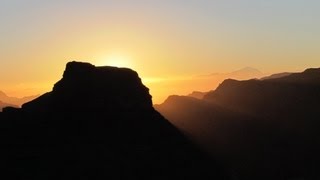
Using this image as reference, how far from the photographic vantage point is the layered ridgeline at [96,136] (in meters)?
77.0

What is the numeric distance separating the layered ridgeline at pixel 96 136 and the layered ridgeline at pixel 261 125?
12.7 meters

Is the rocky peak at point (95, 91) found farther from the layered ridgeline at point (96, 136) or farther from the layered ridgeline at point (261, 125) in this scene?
the layered ridgeline at point (261, 125)

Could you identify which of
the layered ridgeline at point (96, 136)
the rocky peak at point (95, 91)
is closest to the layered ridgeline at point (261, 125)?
the layered ridgeline at point (96, 136)

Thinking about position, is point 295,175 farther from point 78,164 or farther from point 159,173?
point 78,164

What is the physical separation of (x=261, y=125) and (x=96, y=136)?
1834 inches

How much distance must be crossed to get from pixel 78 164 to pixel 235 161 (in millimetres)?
34979

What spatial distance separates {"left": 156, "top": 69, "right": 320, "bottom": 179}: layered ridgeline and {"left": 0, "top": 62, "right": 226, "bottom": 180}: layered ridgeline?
12.7 m

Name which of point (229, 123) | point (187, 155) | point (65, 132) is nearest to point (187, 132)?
point (229, 123)

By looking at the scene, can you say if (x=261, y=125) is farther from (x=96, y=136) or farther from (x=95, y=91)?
(x=96, y=136)

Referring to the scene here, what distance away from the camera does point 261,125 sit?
114 m

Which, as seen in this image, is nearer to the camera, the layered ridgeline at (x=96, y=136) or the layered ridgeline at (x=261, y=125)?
the layered ridgeline at (x=96, y=136)

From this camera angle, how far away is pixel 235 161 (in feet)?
316

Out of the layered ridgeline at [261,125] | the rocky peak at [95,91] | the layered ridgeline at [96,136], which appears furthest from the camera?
the layered ridgeline at [261,125]

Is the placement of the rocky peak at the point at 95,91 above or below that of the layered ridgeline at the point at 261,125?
above
